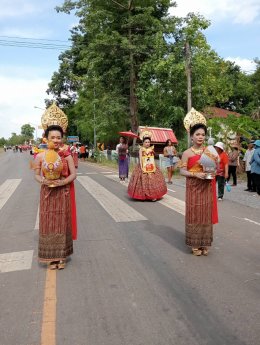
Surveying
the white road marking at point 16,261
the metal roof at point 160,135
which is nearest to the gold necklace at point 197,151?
the white road marking at point 16,261

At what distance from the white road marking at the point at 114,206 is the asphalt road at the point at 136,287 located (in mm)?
447

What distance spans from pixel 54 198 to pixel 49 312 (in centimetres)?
162

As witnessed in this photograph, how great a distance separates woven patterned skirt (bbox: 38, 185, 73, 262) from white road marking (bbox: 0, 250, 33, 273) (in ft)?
1.31

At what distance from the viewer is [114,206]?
34.6 feet

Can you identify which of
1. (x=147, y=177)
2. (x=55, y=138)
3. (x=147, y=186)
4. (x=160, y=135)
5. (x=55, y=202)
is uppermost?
(x=55, y=138)

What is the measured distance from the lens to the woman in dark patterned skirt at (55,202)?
5199 millimetres

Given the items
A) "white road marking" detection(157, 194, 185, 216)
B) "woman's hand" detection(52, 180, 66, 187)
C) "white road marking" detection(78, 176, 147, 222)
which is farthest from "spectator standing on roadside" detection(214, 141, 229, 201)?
"woman's hand" detection(52, 180, 66, 187)

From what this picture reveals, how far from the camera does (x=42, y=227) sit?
5285 millimetres

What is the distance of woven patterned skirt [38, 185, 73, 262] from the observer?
5258mm

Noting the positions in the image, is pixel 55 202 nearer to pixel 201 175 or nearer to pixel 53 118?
pixel 53 118

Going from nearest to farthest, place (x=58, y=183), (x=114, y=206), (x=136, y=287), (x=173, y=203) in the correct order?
(x=136, y=287) < (x=58, y=183) < (x=114, y=206) < (x=173, y=203)

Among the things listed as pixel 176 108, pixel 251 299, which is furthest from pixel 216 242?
pixel 176 108

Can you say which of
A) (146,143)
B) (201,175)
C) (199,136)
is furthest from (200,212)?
(146,143)

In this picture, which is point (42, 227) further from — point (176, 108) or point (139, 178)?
point (176, 108)
